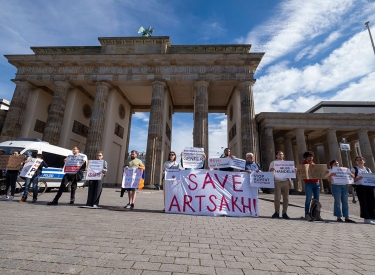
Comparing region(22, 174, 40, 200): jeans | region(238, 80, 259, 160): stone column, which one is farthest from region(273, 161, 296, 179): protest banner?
region(238, 80, 259, 160): stone column

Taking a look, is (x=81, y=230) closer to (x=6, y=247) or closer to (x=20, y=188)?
(x=6, y=247)

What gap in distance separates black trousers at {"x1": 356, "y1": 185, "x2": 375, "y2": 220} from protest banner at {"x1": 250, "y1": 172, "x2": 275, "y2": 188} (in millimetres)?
2575

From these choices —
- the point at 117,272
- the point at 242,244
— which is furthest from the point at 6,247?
the point at 242,244

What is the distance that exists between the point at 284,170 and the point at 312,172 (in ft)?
2.57

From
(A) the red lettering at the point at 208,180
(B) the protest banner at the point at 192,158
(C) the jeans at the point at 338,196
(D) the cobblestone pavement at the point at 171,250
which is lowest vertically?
(D) the cobblestone pavement at the point at 171,250

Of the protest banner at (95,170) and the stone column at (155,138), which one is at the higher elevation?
the stone column at (155,138)

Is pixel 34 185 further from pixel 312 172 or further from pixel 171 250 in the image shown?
pixel 312 172

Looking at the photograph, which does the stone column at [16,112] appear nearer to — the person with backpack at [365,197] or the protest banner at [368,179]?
the person with backpack at [365,197]

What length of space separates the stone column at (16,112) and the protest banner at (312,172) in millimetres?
25091

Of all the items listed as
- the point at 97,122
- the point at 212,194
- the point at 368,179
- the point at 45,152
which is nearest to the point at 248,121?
the point at 368,179

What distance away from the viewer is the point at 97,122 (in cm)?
1978

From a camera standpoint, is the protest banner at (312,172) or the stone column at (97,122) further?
the stone column at (97,122)

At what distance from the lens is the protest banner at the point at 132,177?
636cm

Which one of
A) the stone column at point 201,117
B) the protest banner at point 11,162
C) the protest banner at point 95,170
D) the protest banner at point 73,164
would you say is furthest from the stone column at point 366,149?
the protest banner at point 11,162
